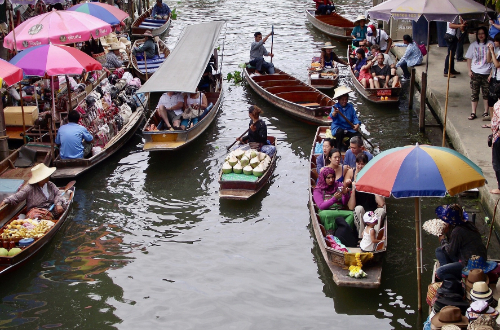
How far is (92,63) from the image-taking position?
11641 millimetres

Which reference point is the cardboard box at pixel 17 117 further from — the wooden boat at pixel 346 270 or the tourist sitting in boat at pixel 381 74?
the tourist sitting in boat at pixel 381 74

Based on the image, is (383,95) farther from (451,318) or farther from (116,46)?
(451,318)

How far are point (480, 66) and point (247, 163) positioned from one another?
16.1 ft

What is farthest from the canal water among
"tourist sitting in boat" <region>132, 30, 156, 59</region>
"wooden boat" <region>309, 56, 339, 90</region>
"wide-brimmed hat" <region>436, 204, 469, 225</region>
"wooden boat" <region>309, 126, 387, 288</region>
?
"tourist sitting in boat" <region>132, 30, 156, 59</region>

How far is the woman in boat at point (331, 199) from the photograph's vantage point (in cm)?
845

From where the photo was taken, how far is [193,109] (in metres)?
12.9

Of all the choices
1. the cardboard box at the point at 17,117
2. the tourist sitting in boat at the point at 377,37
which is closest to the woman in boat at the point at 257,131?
the cardboard box at the point at 17,117

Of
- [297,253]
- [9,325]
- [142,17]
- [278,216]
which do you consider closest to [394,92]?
[278,216]

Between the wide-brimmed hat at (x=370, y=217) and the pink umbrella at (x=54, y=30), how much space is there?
25.0 ft

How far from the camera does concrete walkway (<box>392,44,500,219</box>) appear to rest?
9438mm

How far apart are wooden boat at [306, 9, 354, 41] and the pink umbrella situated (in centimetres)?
1065

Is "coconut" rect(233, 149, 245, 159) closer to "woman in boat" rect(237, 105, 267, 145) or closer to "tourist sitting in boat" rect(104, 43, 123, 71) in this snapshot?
"woman in boat" rect(237, 105, 267, 145)

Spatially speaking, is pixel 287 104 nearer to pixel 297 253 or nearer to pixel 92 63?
pixel 92 63

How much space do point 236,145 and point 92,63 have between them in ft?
10.6
